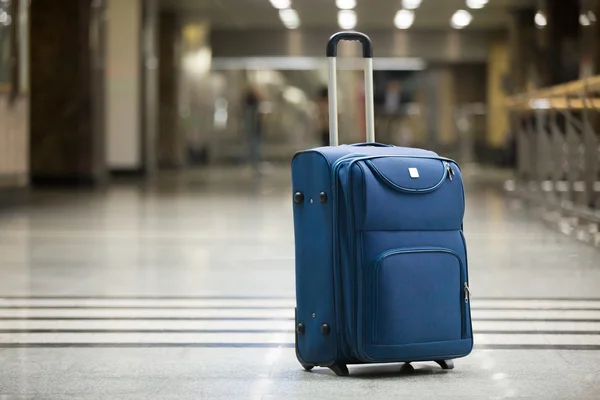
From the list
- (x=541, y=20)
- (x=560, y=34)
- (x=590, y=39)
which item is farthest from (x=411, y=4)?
(x=590, y=39)

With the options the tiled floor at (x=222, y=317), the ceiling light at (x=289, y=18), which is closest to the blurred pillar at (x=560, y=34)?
the ceiling light at (x=289, y=18)

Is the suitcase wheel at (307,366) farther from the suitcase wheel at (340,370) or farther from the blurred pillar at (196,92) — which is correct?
the blurred pillar at (196,92)

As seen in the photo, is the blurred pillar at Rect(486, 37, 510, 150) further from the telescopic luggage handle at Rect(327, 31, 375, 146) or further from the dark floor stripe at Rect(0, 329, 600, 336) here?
the telescopic luggage handle at Rect(327, 31, 375, 146)

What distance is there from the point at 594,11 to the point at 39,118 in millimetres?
7803

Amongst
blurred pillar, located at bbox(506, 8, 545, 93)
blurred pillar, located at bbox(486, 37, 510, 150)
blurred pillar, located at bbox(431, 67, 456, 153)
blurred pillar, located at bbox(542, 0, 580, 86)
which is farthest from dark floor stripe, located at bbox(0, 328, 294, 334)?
blurred pillar, located at bbox(431, 67, 456, 153)

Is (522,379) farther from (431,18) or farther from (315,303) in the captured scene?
(431,18)

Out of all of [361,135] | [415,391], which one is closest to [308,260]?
[415,391]

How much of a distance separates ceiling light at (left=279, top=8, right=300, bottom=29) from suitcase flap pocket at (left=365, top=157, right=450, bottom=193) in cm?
2307

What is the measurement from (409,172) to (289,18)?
82.4ft

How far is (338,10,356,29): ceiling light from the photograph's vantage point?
26.5 metres

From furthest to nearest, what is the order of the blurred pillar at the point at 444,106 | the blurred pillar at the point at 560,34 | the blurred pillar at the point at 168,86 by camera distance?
1. the blurred pillar at the point at 444,106
2. the blurred pillar at the point at 168,86
3. the blurred pillar at the point at 560,34

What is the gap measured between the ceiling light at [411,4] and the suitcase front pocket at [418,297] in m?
21.5

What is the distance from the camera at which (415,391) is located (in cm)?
304

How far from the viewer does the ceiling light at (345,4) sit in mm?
24234
